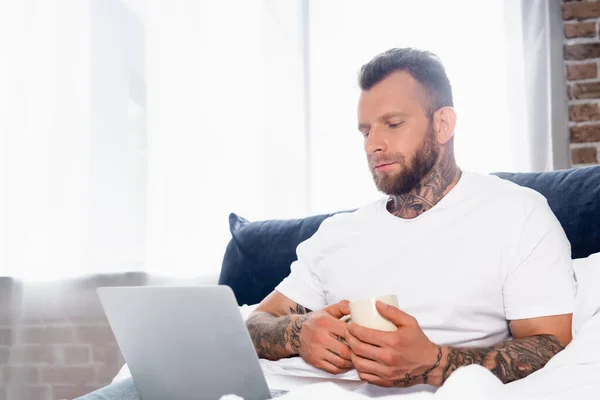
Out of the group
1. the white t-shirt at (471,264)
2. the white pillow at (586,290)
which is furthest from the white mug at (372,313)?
the white pillow at (586,290)

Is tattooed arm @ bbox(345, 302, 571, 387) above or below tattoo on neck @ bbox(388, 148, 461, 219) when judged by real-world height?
below

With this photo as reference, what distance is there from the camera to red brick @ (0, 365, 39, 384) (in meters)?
2.57

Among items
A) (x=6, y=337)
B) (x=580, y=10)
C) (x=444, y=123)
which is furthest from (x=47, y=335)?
(x=580, y=10)

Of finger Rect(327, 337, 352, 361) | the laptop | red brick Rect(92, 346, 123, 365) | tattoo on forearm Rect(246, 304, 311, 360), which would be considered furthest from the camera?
red brick Rect(92, 346, 123, 365)

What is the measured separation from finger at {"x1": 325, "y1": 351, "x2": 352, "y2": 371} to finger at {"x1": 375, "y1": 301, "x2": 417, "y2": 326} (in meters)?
0.19

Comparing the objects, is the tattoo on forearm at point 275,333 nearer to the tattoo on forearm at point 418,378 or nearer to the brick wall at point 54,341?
the tattoo on forearm at point 418,378

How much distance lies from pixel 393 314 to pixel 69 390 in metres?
1.98

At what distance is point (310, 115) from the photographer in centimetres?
255

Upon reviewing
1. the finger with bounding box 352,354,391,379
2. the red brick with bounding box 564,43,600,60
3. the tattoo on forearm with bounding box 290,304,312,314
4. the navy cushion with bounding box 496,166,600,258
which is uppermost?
the red brick with bounding box 564,43,600,60

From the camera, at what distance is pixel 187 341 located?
1.01 m

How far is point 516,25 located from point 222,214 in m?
1.29

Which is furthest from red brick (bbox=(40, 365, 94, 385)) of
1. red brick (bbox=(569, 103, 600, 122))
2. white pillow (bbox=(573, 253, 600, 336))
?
red brick (bbox=(569, 103, 600, 122))

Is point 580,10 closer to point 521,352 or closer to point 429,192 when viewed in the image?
point 429,192

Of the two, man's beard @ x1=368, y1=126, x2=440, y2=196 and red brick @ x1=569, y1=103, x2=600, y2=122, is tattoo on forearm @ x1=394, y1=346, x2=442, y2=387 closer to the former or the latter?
man's beard @ x1=368, y1=126, x2=440, y2=196
